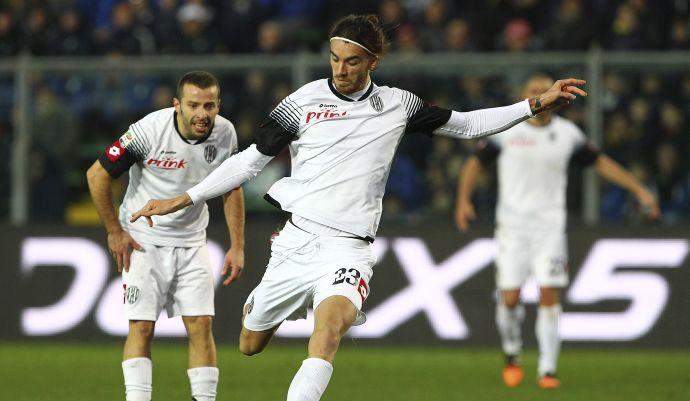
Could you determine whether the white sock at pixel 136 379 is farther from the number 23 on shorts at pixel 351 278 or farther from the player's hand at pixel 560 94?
the player's hand at pixel 560 94

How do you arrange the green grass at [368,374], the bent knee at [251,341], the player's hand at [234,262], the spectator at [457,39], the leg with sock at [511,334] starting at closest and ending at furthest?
the bent knee at [251,341] < the player's hand at [234,262] < the green grass at [368,374] < the leg with sock at [511,334] < the spectator at [457,39]

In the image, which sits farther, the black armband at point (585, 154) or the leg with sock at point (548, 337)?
the black armband at point (585, 154)

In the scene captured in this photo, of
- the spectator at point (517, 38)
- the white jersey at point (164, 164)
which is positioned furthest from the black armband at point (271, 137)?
the spectator at point (517, 38)

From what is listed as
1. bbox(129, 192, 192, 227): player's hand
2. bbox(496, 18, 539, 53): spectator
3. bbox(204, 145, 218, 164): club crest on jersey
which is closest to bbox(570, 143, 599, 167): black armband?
A: bbox(496, 18, 539, 53): spectator

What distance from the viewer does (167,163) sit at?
7.73 metres

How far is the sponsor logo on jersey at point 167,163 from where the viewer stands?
7730mm

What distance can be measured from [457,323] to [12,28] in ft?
21.7

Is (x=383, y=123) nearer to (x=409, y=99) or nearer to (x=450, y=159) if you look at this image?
(x=409, y=99)

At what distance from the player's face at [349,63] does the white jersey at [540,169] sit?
4.38 meters

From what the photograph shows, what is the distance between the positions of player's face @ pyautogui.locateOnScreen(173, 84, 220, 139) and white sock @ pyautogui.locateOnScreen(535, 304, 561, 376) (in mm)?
4079

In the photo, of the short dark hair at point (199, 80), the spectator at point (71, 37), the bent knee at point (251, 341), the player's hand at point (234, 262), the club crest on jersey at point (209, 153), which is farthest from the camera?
the spectator at point (71, 37)

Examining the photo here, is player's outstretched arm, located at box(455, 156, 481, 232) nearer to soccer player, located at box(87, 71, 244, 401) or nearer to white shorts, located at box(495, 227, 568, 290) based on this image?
white shorts, located at box(495, 227, 568, 290)

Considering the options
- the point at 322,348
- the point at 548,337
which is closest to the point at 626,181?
the point at 548,337

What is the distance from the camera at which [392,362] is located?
12.2 metres
